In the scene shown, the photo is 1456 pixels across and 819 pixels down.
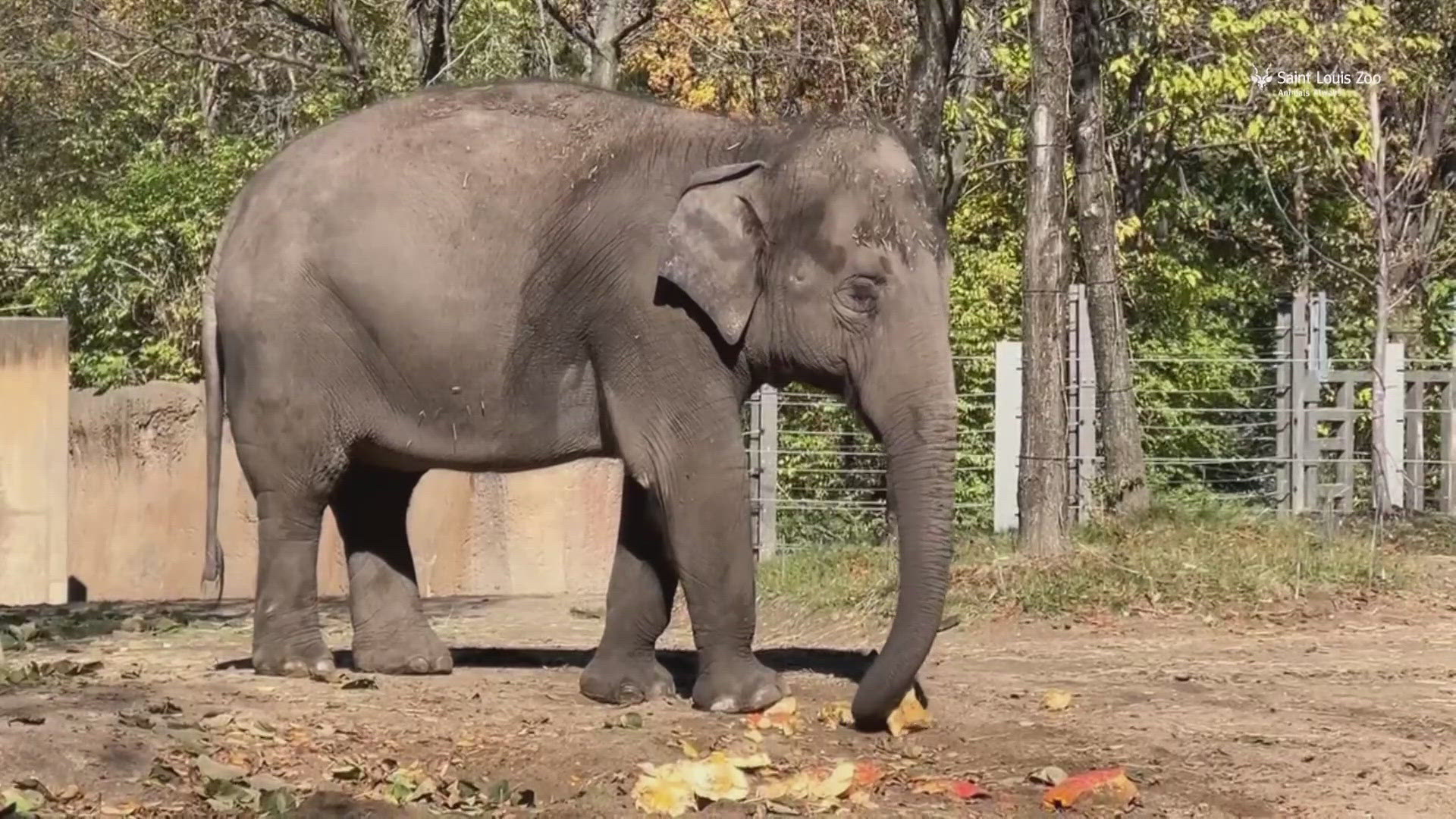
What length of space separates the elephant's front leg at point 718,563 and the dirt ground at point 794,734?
15 cm

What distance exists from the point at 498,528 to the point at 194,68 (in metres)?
12.6

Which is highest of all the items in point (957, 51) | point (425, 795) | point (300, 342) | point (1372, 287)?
point (957, 51)

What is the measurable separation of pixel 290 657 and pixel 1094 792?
11.0ft

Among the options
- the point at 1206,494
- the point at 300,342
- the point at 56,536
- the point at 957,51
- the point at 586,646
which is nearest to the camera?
the point at 300,342

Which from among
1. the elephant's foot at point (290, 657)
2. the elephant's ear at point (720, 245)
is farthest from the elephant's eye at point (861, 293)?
the elephant's foot at point (290, 657)

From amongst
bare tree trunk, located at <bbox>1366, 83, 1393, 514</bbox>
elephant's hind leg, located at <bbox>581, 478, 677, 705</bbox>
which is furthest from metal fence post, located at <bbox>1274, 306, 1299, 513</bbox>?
elephant's hind leg, located at <bbox>581, 478, 677, 705</bbox>

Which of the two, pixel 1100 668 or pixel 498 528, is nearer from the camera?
pixel 1100 668

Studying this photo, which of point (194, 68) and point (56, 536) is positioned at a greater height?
point (194, 68)

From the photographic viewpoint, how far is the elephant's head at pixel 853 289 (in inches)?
275

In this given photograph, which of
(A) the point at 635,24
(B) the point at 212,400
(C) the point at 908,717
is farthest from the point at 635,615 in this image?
(A) the point at 635,24

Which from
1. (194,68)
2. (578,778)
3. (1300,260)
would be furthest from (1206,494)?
(194,68)

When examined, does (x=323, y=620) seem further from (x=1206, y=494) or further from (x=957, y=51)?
(x=957, y=51)

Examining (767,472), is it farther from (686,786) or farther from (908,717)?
(686,786)

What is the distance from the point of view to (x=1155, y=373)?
21.9 meters
